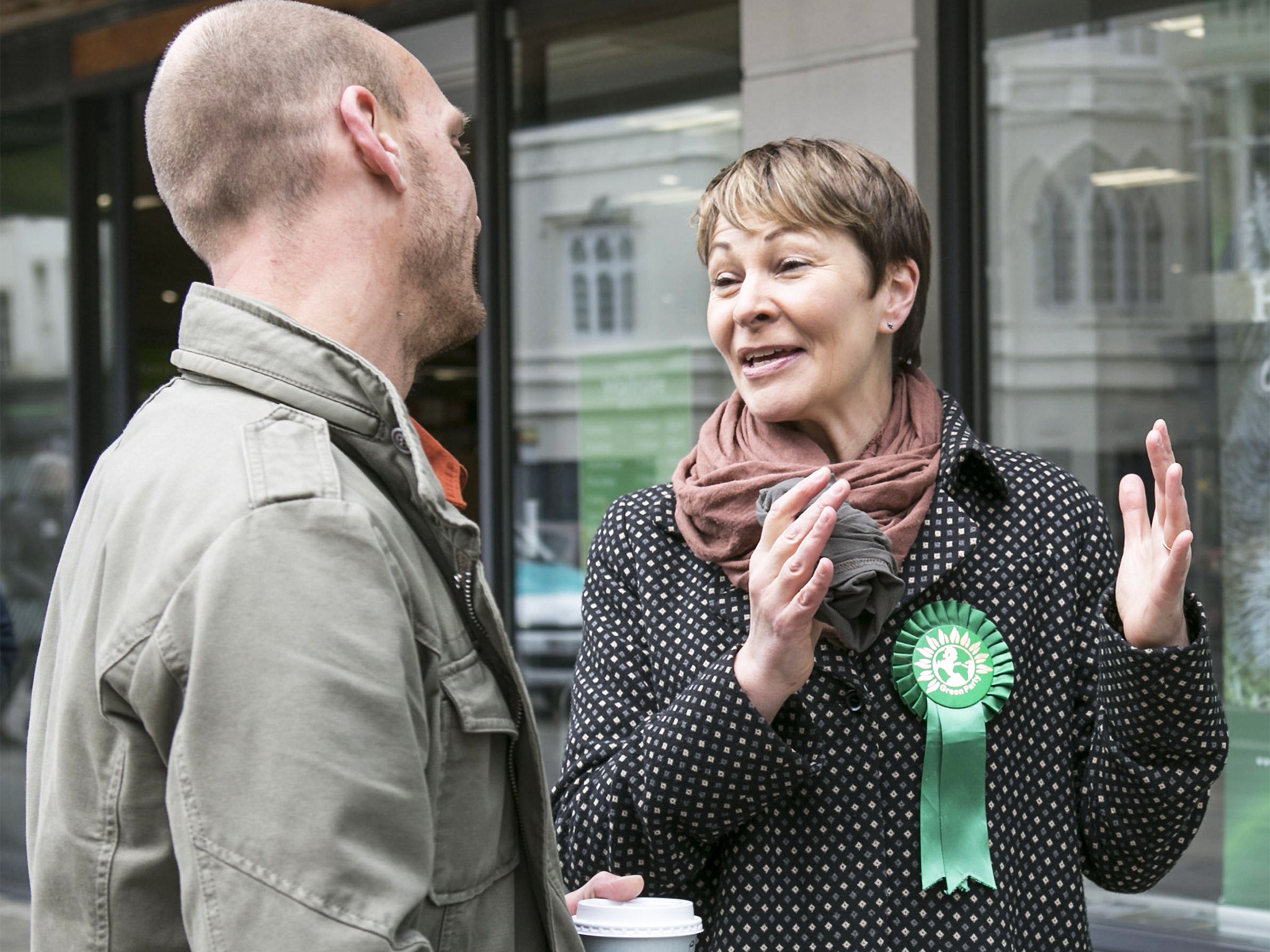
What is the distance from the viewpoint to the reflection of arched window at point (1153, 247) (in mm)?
4969

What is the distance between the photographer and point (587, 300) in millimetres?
5941

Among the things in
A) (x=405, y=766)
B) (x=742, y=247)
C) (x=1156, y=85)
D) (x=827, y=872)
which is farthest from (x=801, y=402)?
(x=1156, y=85)

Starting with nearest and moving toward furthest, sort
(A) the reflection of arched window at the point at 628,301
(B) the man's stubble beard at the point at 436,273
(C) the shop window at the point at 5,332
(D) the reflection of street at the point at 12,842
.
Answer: (B) the man's stubble beard at the point at 436,273 → (A) the reflection of arched window at the point at 628,301 → (D) the reflection of street at the point at 12,842 → (C) the shop window at the point at 5,332

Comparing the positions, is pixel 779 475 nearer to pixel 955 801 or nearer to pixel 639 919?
pixel 955 801

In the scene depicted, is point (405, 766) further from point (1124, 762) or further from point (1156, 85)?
point (1156, 85)

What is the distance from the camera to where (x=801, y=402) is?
7.25ft

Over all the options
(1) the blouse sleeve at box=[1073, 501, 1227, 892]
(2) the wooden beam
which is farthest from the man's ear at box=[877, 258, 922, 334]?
(2) the wooden beam

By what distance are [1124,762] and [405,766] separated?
1190 mm

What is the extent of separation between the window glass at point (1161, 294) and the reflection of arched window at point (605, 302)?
1.60 m

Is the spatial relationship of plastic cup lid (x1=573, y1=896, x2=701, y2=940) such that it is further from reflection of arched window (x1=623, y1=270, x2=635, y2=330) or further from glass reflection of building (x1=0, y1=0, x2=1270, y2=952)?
reflection of arched window (x1=623, y1=270, x2=635, y2=330)

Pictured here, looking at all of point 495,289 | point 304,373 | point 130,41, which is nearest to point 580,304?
point 495,289

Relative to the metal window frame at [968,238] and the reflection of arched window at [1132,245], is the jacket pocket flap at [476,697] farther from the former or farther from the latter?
the reflection of arched window at [1132,245]

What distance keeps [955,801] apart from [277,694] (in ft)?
3.73

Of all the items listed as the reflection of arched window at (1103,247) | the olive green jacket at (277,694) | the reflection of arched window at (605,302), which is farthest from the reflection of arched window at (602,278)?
the olive green jacket at (277,694)
